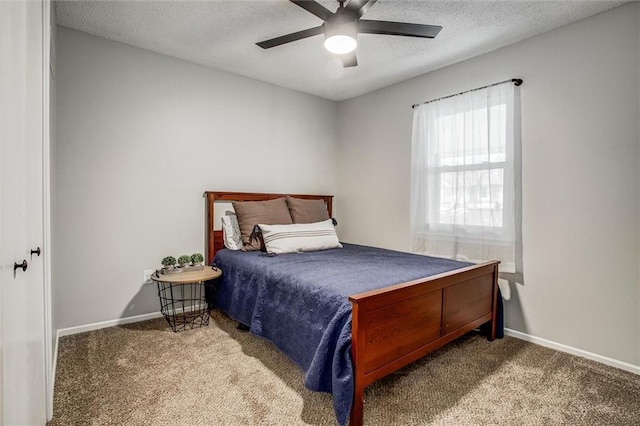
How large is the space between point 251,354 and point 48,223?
1.46 m

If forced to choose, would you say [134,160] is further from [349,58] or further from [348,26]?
[348,26]

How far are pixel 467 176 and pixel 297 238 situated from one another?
1630 millimetres

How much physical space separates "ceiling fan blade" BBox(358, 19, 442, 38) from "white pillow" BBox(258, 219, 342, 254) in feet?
5.69

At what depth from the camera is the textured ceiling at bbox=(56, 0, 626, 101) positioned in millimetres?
2283

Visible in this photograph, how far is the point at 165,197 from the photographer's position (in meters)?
3.10

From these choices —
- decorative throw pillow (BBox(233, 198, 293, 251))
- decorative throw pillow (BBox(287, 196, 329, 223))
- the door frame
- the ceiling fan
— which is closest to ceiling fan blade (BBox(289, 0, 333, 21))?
the ceiling fan

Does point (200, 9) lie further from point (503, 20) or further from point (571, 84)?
point (571, 84)

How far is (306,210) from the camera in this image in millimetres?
3623

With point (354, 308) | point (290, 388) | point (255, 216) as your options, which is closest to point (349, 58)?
point (255, 216)

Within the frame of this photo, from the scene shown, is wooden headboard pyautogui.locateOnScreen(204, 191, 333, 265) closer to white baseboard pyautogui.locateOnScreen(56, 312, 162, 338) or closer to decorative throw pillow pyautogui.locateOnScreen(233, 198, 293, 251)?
decorative throw pillow pyautogui.locateOnScreen(233, 198, 293, 251)

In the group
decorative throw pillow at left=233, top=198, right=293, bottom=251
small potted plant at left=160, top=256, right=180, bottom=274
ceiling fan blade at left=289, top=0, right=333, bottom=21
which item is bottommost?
small potted plant at left=160, top=256, right=180, bottom=274

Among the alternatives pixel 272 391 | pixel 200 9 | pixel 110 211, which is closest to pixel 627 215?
pixel 272 391

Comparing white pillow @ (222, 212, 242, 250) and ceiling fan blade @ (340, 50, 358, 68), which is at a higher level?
ceiling fan blade @ (340, 50, 358, 68)

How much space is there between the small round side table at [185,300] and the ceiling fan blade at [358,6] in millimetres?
2154
